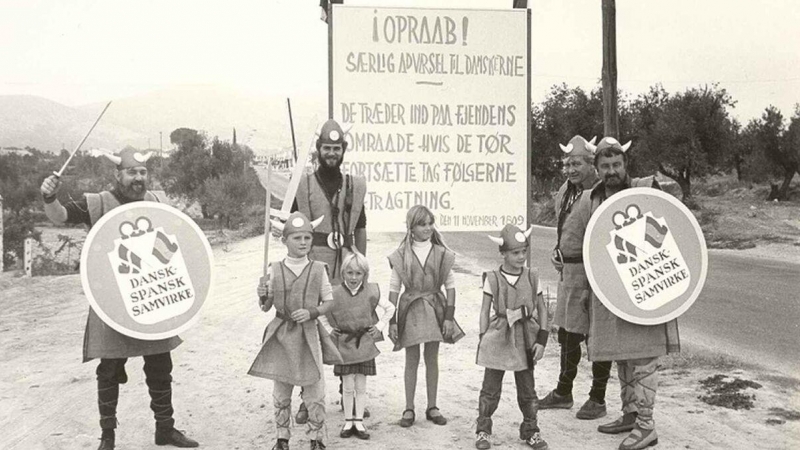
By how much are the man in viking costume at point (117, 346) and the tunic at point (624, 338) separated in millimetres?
2799

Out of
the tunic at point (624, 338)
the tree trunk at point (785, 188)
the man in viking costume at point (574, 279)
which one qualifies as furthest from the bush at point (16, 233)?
the tree trunk at point (785, 188)

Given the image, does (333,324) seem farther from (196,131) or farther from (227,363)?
(196,131)

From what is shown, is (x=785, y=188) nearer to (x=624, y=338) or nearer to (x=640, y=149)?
(x=640, y=149)

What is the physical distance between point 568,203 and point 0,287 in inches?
478

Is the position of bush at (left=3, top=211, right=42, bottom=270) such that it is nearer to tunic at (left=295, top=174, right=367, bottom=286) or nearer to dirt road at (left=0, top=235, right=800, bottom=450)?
dirt road at (left=0, top=235, right=800, bottom=450)

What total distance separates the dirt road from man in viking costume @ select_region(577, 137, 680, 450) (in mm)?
260

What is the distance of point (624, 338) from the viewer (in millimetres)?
5281

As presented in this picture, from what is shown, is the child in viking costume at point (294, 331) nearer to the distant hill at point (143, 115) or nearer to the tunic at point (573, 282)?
the tunic at point (573, 282)

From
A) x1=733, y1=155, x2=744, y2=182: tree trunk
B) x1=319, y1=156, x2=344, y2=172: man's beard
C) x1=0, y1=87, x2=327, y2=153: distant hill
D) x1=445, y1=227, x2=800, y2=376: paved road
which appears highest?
x1=0, y1=87, x2=327, y2=153: distant hill

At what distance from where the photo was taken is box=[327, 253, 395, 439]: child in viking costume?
17.9 ft

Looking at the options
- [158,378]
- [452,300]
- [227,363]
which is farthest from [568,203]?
[227,363]

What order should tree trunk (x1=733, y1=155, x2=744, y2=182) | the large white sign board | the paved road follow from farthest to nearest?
tree trunk (x1=733, y1=155, x2=744, y2=182) → the paved road → the large white sign board

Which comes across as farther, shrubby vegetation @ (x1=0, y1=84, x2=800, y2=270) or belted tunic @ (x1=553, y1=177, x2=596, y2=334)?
shrubby vegetation @ (x1=0, y1=84, x2=800, y2=270)

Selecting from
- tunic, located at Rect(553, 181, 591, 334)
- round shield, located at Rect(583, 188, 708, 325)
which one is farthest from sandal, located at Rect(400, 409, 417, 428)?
round shield, located at Rect(583, 188, 708, 325)
